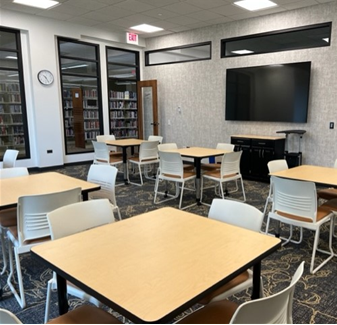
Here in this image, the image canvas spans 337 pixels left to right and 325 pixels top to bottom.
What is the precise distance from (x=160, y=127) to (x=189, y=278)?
786cm

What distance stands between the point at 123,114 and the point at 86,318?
8.18m

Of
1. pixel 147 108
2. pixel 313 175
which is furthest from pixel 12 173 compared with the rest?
pixel 147 108

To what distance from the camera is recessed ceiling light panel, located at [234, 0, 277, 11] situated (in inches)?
227

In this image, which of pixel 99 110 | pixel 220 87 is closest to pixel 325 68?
pixel 220 87

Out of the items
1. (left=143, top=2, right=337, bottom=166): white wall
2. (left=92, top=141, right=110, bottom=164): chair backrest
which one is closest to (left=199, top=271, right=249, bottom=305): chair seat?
(left=92, top=141, right=110, bottom=164): chair backrest

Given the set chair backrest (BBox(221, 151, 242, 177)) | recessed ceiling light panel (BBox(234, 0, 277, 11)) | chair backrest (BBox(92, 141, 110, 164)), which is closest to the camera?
chair backrest (BBox(221, 151, 242, 177))

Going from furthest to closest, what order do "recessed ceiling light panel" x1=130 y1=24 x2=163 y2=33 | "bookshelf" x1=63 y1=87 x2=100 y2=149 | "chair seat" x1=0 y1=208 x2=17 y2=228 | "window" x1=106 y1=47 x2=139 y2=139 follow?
"window" x1=106 y1=47 x2=139 y2=139, "bookshelf" x1=63 y1=87 x2=100 y2=149, "recessed ceiling light panel" x1=130 y1=24 x2=163 y2=33, "chair seat" x1=0 y1=208 x2=17 y2=228

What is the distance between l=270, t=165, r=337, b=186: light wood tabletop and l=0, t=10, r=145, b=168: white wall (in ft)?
18.6

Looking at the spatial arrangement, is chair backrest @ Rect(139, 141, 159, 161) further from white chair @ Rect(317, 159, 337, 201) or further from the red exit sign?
the red exit sign

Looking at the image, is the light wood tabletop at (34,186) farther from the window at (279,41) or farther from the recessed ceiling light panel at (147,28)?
the recessed ceiling light panel at (147,28)

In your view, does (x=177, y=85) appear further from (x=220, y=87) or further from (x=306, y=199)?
(x=306, y=199)

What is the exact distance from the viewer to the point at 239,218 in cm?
205

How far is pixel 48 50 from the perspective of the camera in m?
7.20

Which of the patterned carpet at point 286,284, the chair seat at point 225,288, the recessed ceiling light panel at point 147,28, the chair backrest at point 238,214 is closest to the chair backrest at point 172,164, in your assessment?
the patterned carpet at point 286,284
